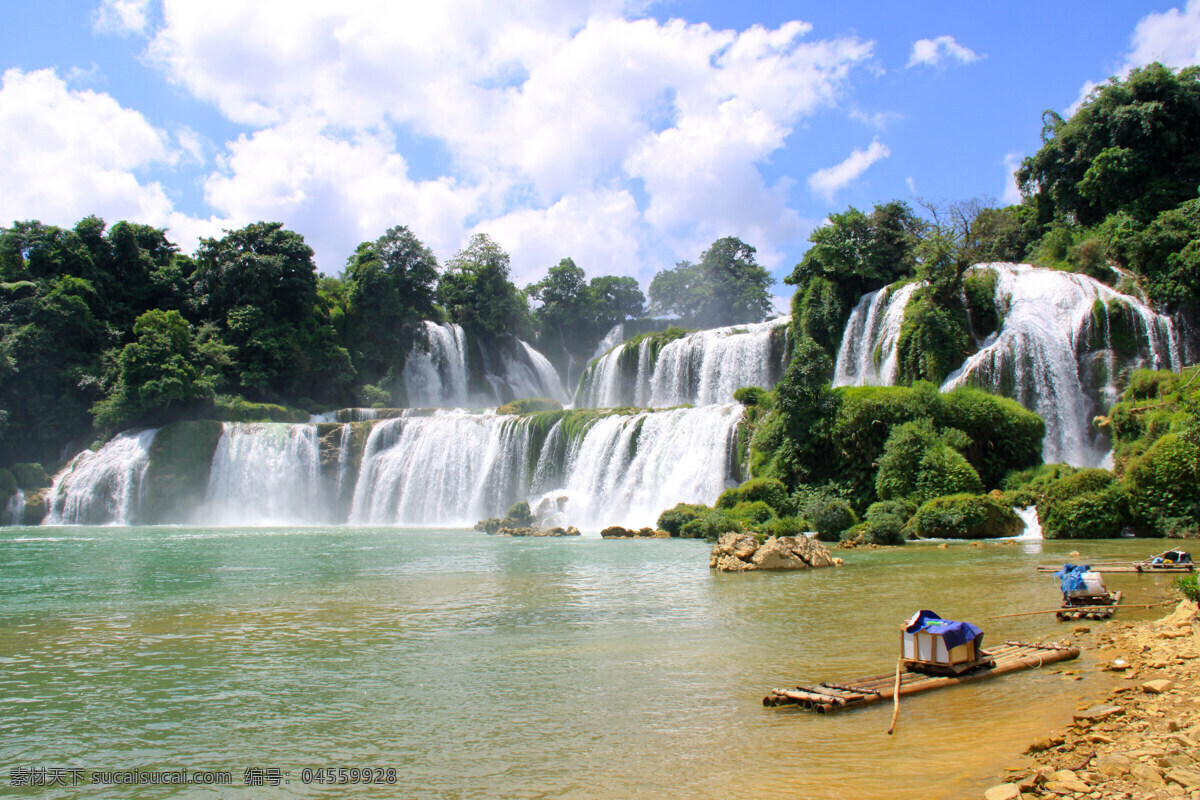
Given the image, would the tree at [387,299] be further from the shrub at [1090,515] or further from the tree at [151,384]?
Answer: the shrub at [1090,515]

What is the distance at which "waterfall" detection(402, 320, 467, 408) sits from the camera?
50.3 m

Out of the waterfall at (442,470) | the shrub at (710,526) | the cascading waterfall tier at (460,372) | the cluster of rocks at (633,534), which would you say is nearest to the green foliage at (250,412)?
the waterfall at (442,470)

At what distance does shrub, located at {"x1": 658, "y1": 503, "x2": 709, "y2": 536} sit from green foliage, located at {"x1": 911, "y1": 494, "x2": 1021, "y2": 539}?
20.5 feet

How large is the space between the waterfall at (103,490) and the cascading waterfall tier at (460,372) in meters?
16.8

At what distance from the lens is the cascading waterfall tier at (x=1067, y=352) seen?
23219mm

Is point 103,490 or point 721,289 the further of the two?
point 721,289

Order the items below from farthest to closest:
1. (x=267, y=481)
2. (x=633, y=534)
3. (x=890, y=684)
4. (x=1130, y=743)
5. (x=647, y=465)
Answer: (x=267, y=481) → (x=647, y=465) → (x=633, y=534) → (x=890, y=684) → (x=1130, y=743)

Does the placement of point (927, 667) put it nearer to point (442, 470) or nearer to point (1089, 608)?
point (1089, 608)

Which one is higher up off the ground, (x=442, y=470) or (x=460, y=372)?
(x=460, y=372)

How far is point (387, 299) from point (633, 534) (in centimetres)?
3121

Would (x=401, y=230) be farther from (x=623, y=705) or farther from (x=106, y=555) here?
(x=623, y=705)

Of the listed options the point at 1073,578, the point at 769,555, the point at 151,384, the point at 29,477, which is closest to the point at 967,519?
the point at 769,555

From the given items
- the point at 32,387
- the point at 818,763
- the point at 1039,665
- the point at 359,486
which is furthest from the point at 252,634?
the point at 32,387

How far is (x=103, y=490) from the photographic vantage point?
115 ft
